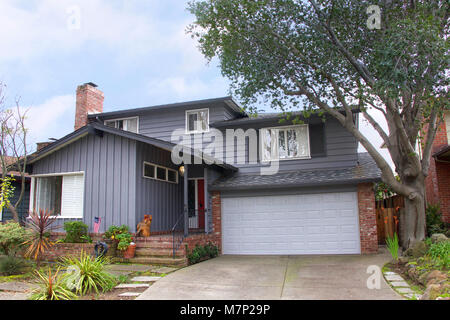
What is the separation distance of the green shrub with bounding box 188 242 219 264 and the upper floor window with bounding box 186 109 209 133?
5002 mm

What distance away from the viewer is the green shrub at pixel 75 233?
33.9 feet

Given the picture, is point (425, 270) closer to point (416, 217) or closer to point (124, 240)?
point (416, 217)

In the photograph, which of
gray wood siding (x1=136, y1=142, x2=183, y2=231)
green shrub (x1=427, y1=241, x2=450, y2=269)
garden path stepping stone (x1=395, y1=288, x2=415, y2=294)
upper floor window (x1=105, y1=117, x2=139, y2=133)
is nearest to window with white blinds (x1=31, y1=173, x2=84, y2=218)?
gray wood siding (x1=136, y1=142, x2=183, y2=231)

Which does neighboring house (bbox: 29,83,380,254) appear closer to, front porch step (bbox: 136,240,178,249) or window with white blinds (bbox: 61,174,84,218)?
window with white blinds (bbox: 61,174,84,218)

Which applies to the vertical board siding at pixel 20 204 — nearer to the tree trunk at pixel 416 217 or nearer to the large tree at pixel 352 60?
the large tree at pixel 352 60

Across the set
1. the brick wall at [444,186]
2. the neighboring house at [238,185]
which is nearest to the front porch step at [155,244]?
the neighboring house at [238,185]

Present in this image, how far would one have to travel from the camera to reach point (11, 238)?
880cm

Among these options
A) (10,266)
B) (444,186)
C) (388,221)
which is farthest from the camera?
(444,186)

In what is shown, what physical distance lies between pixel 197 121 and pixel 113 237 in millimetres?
6270

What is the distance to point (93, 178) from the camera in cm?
1123

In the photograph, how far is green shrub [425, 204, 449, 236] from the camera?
11.9 meters

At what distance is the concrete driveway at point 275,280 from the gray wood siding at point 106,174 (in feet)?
10.2

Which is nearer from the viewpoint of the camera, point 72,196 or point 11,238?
point 11,238

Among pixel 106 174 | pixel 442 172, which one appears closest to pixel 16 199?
pixel 106 174
